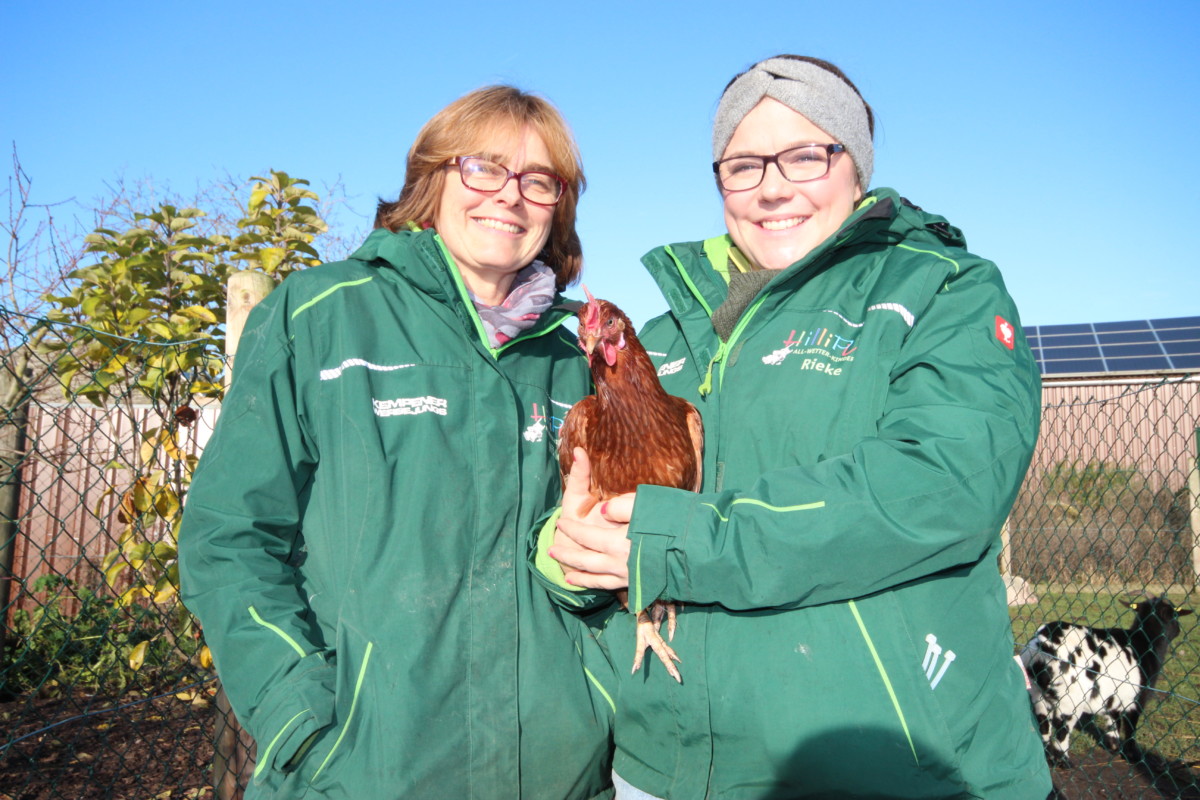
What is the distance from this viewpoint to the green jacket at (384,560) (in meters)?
1.85

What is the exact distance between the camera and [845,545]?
1638 millimetres

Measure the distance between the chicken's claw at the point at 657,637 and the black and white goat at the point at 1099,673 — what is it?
208 inches

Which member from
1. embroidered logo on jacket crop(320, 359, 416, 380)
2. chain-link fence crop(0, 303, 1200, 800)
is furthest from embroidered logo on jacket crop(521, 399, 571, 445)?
chain-link fence crop(0, 303, 1200, 800)

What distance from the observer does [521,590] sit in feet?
6.89

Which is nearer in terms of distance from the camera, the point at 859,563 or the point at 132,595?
the point at 859,563

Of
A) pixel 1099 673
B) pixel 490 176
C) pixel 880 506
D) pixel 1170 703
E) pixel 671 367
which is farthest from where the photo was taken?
pixel 1170 703

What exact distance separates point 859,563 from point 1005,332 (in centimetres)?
67

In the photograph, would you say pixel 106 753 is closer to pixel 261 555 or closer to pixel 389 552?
pixel 261 555

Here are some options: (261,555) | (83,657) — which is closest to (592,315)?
(261,555)

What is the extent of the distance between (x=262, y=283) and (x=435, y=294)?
1.43 meters

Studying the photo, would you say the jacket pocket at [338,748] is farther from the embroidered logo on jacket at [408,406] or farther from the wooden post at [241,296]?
the wooden post at [241,296]

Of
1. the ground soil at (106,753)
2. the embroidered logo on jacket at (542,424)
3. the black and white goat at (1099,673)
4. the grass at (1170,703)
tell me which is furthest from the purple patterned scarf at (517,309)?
the black and white goat at (1099,673)

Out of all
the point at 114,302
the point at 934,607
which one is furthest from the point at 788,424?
the point at 114,302

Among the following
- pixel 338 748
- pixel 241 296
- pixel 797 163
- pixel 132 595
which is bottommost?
pixel 132 595
